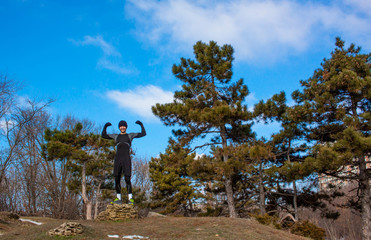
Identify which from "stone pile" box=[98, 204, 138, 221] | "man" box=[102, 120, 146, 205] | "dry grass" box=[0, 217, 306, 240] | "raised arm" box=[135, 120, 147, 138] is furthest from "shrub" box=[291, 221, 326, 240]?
"raised arm" box=[135, 120, 147, 138]

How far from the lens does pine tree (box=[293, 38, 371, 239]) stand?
10.1 meters

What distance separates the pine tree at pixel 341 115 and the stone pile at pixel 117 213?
6731mm

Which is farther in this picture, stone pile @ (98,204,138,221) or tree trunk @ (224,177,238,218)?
tree trunk @ (224,177,238,218)

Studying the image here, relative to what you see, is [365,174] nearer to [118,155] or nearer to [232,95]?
[232,95]

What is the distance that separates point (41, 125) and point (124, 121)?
50.7 ft

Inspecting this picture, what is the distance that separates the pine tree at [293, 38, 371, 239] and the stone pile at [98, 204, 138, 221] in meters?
6.73

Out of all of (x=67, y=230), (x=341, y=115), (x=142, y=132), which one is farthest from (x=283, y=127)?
(x=67, y=230)

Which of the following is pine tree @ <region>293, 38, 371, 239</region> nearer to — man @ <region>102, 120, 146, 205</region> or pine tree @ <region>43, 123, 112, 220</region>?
man @ <region>102, 120, 146, 205</region>

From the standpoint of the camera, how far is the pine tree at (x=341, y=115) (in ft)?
33.0

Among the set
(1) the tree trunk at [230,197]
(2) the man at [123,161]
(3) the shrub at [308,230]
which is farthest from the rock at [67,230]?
(1) the tree trunk at [230,197]

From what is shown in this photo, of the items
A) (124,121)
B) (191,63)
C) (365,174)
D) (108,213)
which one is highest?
(191,63)

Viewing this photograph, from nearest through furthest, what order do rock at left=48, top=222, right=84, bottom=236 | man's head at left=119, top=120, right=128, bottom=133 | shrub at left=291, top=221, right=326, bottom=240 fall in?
rock at left=48, top=222, right=84, bottom=236 < shrub at left=291, top=221, right=326, bottom=240 < man's head at left=119, top=120, right=128, bottom=133

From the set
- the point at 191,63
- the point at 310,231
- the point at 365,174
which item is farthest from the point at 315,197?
the point at 191,63

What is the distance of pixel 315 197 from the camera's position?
1370 centimetres
